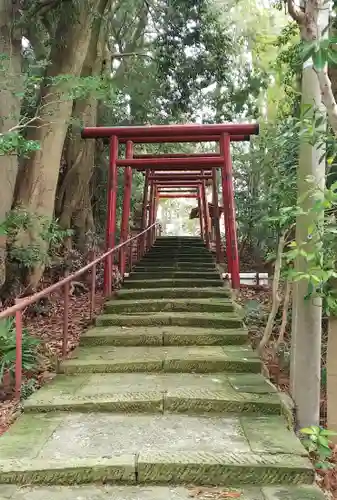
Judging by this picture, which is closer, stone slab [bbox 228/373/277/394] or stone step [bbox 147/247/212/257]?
stone slab [bbox 228/373/277/394]

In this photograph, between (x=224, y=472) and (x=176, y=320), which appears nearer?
(x=224, y=472)

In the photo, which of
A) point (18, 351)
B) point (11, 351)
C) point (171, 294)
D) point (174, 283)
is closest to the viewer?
point (18, 351)

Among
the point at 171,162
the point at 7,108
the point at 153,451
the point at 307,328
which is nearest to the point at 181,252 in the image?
the point at 171,162

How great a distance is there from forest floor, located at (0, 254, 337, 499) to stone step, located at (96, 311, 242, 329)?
0.28m

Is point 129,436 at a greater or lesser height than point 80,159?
lesser

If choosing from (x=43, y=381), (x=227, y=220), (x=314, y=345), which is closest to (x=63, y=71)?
(x=227, y=220)

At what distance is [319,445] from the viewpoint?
3.41m

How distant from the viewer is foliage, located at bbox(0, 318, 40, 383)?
443 centimetres

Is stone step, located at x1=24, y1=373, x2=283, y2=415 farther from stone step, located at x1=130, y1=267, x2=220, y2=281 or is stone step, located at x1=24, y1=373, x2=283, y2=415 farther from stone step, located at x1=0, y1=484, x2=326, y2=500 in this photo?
stone step, located at x1=130, y1=267, x2=220, y2=281

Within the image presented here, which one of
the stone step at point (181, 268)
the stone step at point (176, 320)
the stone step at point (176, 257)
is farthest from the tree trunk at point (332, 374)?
the stone step at point (176, 257)

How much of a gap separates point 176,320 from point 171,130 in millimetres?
2915

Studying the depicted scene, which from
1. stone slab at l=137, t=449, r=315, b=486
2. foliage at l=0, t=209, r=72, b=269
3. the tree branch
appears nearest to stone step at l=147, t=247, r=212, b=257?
foliage at l=0, t=209, r=72, b=269

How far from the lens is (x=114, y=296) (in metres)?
6.74

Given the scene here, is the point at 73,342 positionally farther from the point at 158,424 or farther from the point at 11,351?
the point at 158,424
